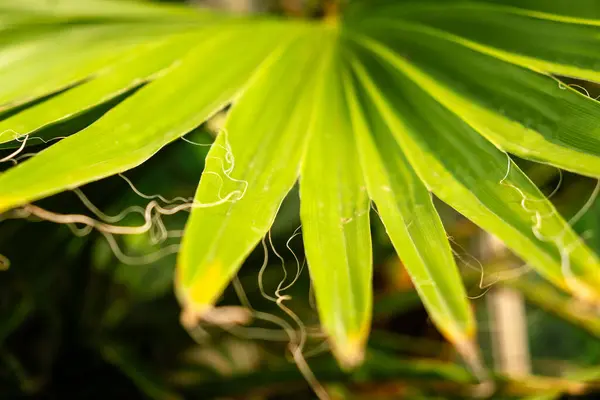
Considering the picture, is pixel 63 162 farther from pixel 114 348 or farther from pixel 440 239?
pixel 114 348

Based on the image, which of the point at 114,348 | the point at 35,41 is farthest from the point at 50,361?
the point at 35,41

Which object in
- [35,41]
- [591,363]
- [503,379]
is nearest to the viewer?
[35,41]

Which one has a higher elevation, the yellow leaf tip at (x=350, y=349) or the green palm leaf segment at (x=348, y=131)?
the green palm leaf segment at (x=348, y=131)

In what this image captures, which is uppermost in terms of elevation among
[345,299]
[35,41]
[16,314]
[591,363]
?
[35,41]

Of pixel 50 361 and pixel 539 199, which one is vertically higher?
pixel 539 199

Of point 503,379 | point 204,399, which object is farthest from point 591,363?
point 204,399

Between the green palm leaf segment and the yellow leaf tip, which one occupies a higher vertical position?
the green palm leaf segment

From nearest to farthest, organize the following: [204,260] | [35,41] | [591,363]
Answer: [204,260], [35,41], [591,363]

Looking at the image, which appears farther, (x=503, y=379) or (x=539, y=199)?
(x=503, y=379)
